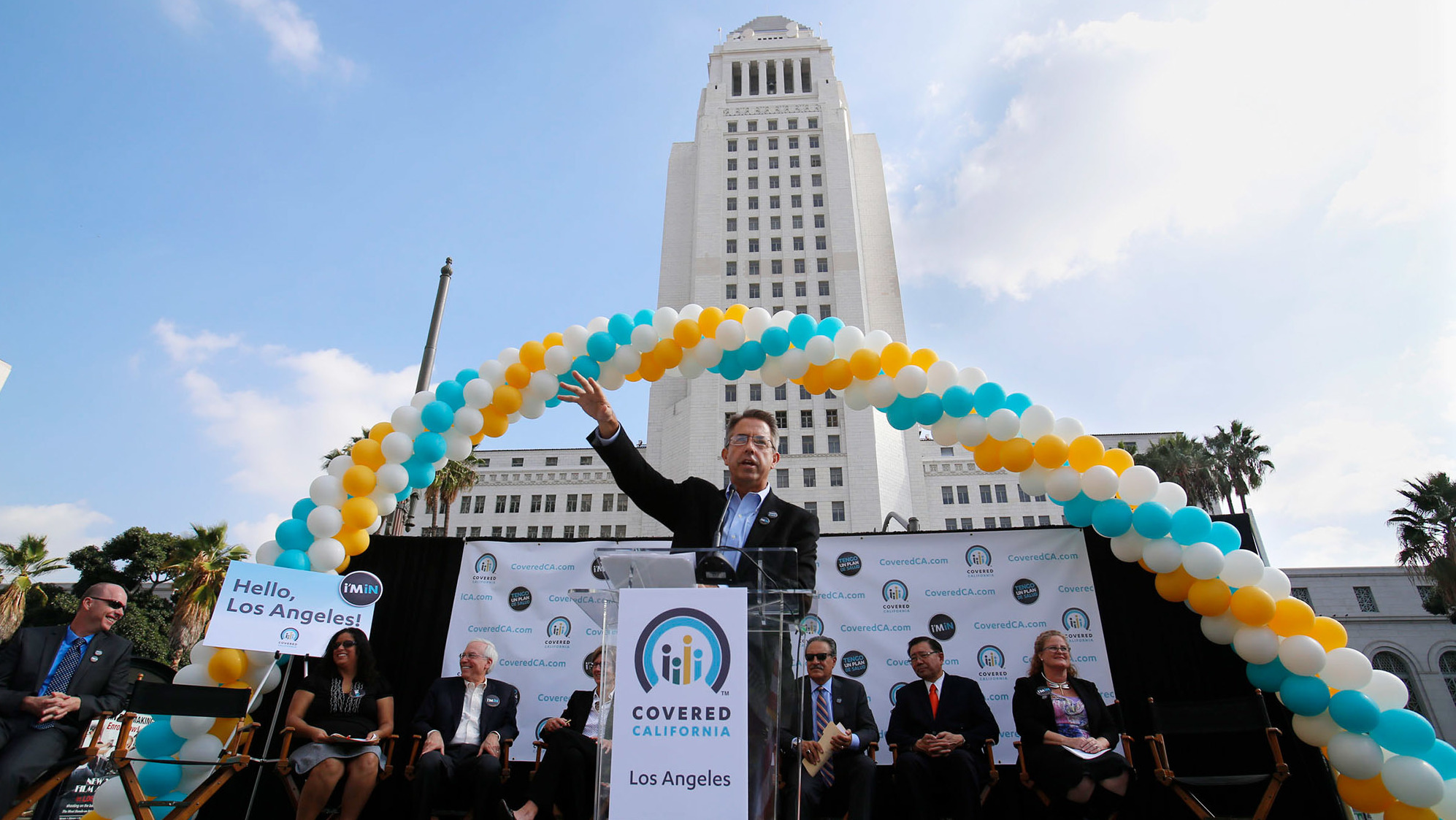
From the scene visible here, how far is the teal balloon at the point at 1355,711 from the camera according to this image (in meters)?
3.96

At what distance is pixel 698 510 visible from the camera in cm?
335

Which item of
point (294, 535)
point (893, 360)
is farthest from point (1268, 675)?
point (294, 535)

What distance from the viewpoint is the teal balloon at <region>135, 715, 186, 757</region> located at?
426 centimetres

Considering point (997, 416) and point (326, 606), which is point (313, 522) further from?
point (997, 416)

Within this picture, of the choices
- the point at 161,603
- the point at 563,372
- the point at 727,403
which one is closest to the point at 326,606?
the point at 563,372

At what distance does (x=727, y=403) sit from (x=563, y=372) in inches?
1323

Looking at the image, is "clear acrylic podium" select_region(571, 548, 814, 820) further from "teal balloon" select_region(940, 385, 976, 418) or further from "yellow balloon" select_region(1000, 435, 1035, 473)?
"yellow balloon" select_region(1000, 435, 1035, 473)

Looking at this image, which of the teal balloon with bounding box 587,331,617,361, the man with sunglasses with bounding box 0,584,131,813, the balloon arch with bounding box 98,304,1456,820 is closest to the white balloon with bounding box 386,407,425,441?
the balloon arch with bounding box 98,304,1456,820

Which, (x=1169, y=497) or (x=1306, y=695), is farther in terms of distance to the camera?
(x=1169, y=497)

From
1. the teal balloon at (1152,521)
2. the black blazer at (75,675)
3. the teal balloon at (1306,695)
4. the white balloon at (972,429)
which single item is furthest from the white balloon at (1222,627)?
the black blazer at (75,675)

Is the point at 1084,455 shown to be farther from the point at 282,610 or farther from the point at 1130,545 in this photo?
the point at 282,610

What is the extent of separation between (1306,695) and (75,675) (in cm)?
768

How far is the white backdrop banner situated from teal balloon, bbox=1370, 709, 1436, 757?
1766mm

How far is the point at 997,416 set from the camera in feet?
15.9
